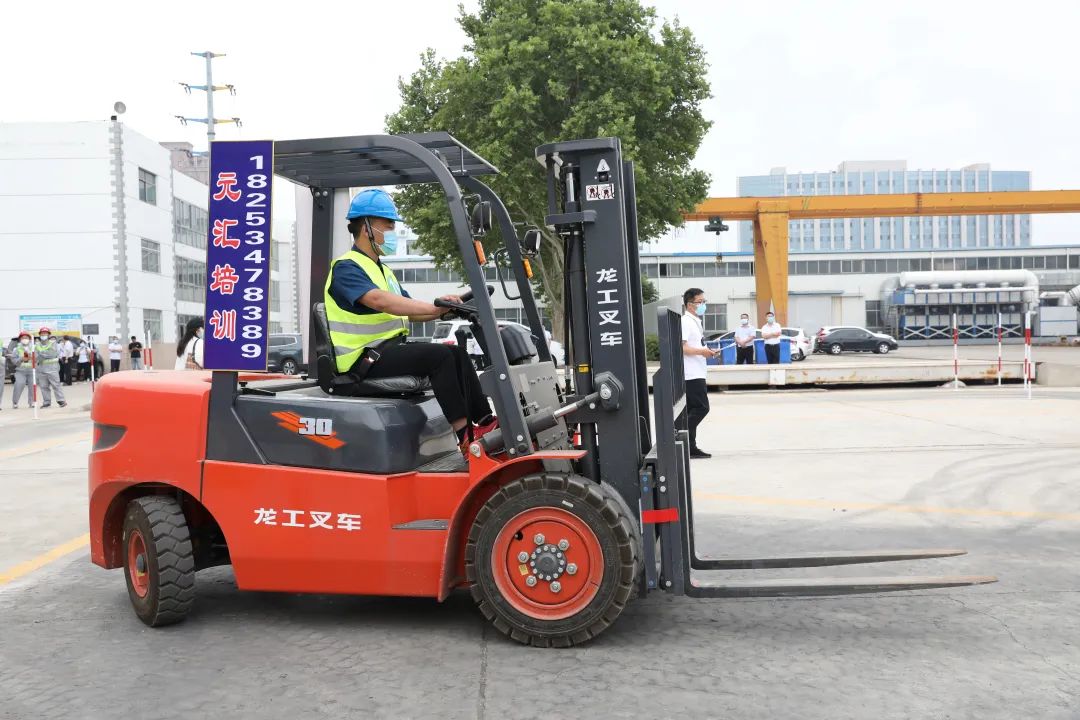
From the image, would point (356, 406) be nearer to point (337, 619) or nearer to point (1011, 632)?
point (337, 619)

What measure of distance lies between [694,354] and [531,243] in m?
5.58

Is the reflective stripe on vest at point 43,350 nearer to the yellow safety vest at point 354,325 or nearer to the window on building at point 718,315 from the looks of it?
the yellow safety vest at point 354,325

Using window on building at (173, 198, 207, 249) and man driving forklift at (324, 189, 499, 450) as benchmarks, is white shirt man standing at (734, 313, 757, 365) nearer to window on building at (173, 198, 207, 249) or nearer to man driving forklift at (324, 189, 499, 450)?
man driving forklift at (324, 189, 499, 450)

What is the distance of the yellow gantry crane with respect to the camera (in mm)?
40500

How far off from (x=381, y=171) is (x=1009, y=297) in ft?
195

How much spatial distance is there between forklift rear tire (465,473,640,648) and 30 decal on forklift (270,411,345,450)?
78cm

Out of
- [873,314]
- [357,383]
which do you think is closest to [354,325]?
[357,383]

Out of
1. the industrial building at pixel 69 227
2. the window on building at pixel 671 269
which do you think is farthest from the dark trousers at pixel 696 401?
the window on building at pixel 671 269

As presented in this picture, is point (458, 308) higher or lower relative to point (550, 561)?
higher

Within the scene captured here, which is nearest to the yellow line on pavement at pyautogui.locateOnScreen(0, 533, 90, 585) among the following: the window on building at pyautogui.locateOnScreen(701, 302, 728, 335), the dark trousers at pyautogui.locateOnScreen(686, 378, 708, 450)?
the dark trousers at pyautogui.locateOnScreen(686, 378, 708, 450)

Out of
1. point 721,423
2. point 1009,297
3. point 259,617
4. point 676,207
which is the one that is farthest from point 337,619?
point 1009,297

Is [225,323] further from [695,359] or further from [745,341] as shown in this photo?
[745,341]

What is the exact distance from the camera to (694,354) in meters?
9.99

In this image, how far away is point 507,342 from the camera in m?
4.72
